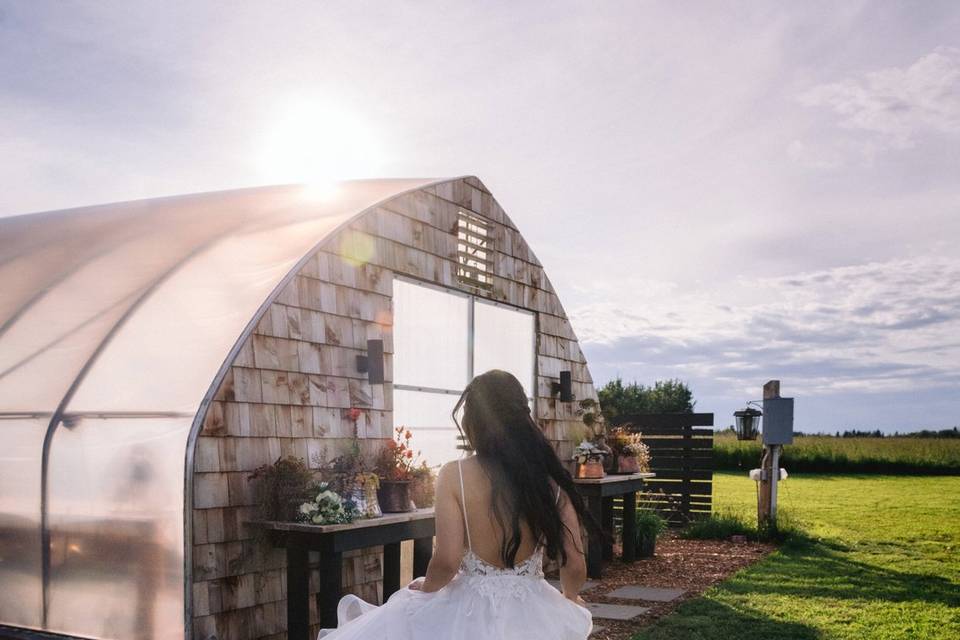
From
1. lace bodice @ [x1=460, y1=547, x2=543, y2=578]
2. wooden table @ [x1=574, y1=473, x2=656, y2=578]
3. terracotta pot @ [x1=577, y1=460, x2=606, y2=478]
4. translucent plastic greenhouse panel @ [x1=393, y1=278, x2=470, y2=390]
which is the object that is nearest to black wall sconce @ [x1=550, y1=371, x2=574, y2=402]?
terracotta pot @ [x1=577, y1=460, x2=606, y2=478]

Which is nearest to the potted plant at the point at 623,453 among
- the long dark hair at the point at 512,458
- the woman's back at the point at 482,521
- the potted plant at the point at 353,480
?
the potted plant at the point at 353,480

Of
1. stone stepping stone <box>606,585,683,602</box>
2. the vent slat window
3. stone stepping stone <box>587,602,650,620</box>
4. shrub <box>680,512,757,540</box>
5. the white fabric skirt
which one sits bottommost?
shrub <box>680,512,757,540</box>

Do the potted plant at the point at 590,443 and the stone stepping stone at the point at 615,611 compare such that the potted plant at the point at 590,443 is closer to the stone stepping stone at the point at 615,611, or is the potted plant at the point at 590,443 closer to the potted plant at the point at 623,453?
the potted plant at the point at 623,453

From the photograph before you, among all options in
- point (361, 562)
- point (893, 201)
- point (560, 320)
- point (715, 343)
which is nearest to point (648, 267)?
point (560, 320)

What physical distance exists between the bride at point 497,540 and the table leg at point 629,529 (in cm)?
721

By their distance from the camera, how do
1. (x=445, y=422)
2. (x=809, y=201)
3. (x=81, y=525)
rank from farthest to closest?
(x=809, y=201) < (x=445, y=422) < (x=81, y=525)

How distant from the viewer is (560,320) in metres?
10.5

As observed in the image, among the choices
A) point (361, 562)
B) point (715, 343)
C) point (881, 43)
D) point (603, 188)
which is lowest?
point (361, 562)

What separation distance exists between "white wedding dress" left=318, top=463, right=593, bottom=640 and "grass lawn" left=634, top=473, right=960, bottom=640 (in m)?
3.33

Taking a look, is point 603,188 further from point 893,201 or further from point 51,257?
point 51,257

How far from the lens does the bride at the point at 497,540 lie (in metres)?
3.40

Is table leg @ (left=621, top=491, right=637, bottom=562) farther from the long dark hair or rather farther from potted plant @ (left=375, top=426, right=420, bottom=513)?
the long dark hair

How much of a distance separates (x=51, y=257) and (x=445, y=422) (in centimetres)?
358

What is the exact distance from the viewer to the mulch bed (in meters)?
7.31
